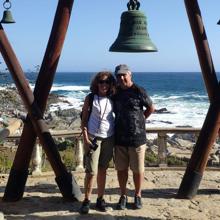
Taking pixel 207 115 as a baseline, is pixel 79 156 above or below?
below

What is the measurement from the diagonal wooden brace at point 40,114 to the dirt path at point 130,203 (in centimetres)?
22

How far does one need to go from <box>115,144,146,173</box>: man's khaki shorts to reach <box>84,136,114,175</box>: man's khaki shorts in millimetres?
120

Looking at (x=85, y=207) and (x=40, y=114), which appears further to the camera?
(x=40, y=114)

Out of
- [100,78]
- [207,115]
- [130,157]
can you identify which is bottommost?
[130,157]

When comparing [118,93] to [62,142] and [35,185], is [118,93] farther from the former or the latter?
[62,142]

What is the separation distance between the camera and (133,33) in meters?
5.85

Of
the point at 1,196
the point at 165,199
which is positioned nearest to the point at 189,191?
the point at 165,199

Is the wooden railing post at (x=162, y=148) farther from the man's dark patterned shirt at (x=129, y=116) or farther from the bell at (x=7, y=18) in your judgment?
the bell at (x=7, y=18)

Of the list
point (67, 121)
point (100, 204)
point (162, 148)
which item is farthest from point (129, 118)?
point (67, 121)

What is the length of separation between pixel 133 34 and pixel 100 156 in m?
1.51

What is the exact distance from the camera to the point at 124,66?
18.4 ft

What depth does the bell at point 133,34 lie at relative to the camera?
18.6 ft

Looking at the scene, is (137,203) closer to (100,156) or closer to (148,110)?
(100,156)

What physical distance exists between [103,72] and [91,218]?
169cm
